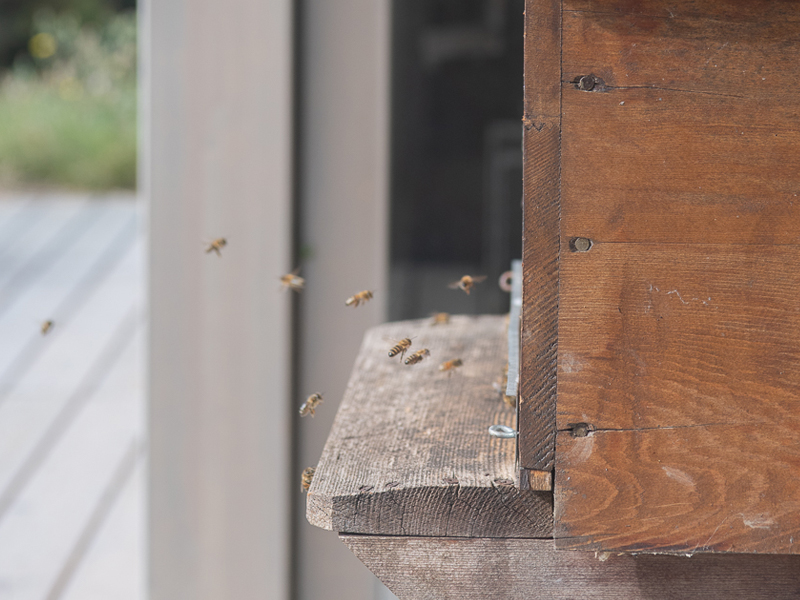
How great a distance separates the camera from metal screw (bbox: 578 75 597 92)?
0.61 meters

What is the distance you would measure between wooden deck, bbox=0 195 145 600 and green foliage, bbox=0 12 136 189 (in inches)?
29.4

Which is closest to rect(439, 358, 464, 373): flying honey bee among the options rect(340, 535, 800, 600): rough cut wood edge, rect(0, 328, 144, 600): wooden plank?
rect(340, 535, 800, 600): rough cut wood edge

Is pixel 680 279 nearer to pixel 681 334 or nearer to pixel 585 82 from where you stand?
pixel 681 334

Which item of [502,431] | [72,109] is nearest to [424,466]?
[502,431]

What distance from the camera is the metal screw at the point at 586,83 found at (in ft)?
2.01

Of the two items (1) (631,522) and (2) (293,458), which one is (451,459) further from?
(2) (293,458)

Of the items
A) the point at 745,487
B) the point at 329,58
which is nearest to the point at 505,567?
the point at 745,487

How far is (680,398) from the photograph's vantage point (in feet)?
2.09

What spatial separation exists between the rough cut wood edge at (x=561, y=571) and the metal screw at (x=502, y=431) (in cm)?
12

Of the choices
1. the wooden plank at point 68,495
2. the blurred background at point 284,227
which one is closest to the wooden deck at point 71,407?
the wooden plank at point 68,495

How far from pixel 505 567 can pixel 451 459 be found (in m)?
0.11

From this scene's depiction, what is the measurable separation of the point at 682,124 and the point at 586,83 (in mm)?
78

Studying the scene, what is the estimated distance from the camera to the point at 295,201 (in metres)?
2.09

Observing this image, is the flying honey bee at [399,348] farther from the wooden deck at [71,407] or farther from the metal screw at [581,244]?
the wooden deck at [71,407]
